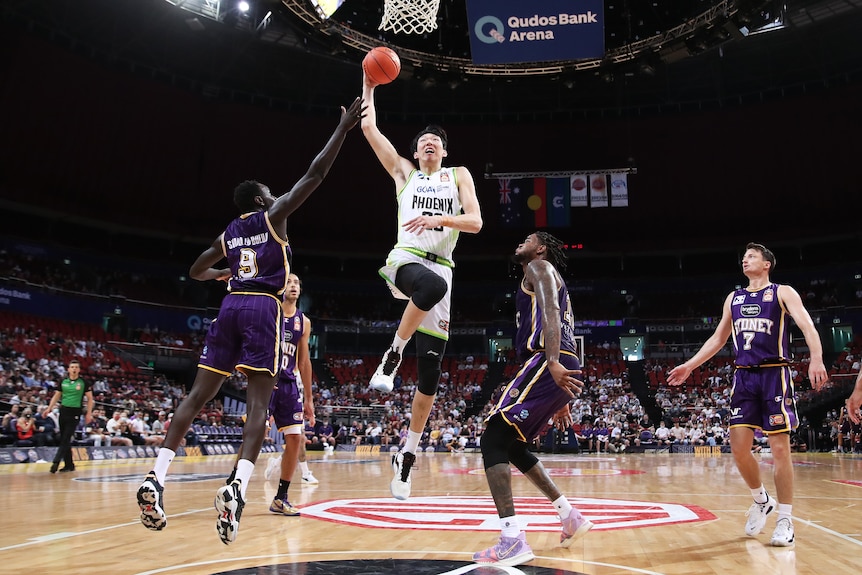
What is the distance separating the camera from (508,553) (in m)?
4.34

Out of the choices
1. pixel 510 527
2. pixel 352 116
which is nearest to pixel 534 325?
pixel 510 527

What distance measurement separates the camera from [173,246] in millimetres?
37875

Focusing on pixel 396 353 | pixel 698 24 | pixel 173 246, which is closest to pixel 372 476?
pixel 396 353

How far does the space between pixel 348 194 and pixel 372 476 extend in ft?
86.2

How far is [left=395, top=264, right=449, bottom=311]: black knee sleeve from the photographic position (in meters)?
5.01

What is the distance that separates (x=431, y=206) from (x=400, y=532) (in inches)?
103

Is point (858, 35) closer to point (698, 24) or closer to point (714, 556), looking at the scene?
point (698, 24)

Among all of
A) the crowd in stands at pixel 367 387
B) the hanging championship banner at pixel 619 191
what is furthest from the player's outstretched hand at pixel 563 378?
the hanging championship banner at pixel 619 191

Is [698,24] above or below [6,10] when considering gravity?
below

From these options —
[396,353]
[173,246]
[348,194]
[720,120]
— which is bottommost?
[396,353]

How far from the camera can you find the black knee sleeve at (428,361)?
5.44 metres

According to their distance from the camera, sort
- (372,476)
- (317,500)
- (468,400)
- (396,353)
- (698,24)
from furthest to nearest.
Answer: (468,400) → (698,24) → (372,476) → (317,500) → (396,353)

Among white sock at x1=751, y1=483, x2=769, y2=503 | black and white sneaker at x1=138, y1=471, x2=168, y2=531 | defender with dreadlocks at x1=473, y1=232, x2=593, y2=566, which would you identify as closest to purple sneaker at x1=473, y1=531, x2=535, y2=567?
defender with dreadlocks at x1=473, y1=232, x2=593, y2=566

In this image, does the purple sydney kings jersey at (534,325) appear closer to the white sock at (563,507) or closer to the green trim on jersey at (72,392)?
the white sock at (563,507)
